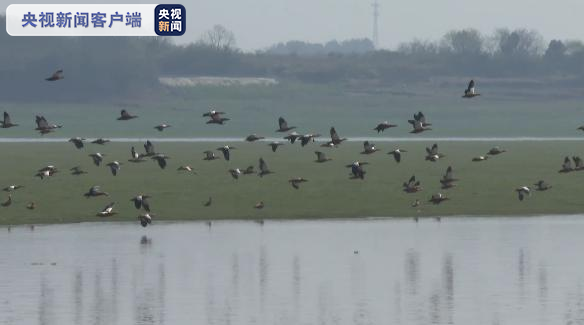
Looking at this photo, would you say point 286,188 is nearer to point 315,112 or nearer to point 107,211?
point 107,211

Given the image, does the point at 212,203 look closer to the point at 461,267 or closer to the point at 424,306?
the point at 461,267

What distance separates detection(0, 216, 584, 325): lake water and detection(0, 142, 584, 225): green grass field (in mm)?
3721

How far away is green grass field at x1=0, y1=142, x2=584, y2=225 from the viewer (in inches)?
2211

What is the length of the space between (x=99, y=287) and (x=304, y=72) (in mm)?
162645

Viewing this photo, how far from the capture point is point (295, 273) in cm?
3947

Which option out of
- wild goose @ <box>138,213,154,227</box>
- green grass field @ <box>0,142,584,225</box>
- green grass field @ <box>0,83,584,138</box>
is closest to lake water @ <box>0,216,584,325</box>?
wild goose @ <box>138,213,154,227</box>

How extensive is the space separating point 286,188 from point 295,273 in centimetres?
2489

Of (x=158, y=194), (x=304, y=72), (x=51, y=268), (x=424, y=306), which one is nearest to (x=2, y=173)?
(x=158, y=194)

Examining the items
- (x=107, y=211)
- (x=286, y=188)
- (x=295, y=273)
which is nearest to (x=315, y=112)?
(x=286, y=188)

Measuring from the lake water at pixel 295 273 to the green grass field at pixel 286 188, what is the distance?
3.72 metres

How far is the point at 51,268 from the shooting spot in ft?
132

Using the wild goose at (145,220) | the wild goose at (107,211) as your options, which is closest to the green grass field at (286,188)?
the wild goose at (107,211)

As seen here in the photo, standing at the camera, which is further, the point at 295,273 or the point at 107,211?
the point at 107,211

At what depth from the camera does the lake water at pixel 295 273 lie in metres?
33.4
